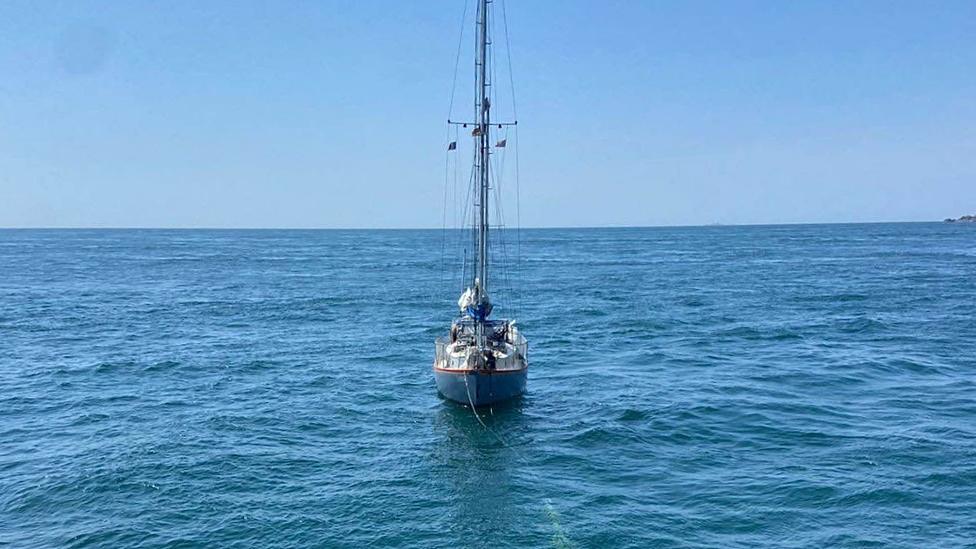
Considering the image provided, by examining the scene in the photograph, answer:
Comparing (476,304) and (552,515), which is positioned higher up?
(476,304)

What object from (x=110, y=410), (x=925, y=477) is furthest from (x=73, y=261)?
(x=925, y=477)

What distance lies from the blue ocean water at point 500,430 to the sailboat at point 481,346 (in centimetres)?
157

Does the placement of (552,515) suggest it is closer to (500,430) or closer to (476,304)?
(500,430)

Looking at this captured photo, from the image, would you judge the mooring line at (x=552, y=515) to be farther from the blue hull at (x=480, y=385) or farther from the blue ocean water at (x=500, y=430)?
the blue hull at (x=480, y=385)

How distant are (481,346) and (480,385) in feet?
7.93

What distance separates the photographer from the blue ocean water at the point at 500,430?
27.5 meters

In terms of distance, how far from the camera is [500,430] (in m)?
38.2

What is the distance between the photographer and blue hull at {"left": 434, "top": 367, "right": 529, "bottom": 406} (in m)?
39.6

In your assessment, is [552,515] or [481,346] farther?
[481,346]

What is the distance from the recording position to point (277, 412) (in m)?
41.4

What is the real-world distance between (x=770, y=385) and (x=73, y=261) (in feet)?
467

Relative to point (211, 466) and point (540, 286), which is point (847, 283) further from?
point (211, 466)

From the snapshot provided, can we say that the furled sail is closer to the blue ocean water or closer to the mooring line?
the blue ocean water

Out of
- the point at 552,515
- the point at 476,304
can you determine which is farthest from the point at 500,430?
the point at 552,515
